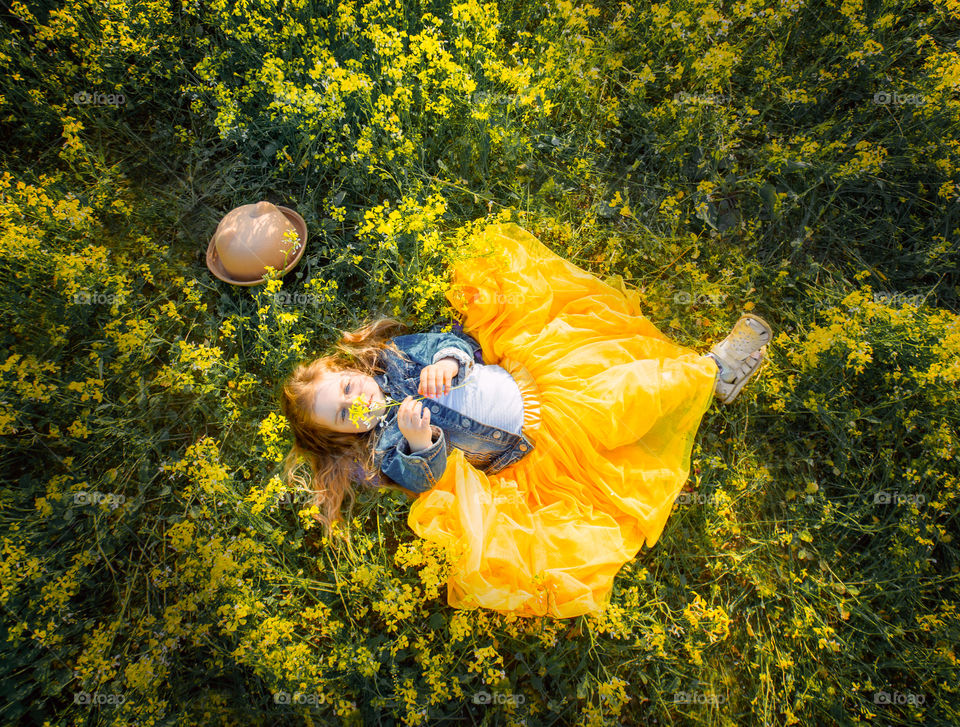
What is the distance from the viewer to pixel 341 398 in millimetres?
2361

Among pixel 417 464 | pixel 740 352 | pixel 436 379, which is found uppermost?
pixel 740 352

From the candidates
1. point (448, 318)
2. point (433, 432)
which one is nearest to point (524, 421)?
point (433, 432)

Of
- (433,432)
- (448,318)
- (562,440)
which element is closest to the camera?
(433,432)

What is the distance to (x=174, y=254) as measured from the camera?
124 inches

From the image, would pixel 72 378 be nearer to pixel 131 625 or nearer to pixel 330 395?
pixel 131 625

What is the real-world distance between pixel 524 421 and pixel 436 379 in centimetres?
58

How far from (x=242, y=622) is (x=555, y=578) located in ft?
4.68

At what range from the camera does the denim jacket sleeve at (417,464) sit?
7.79ft

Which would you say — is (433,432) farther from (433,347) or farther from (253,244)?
(253,244)

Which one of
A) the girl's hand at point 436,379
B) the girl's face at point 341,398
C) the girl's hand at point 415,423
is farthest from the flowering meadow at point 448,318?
the girl's hand at point 415,423

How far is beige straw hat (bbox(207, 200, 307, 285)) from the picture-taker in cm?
279

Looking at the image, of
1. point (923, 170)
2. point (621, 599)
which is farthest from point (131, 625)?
point (923, 170)

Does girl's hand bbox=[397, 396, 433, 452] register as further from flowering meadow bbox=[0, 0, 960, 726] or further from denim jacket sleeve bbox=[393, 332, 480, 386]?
flowering meadow bbox=[0, 0, 960, 726]

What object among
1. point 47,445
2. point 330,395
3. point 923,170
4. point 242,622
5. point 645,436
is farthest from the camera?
point 923,170
